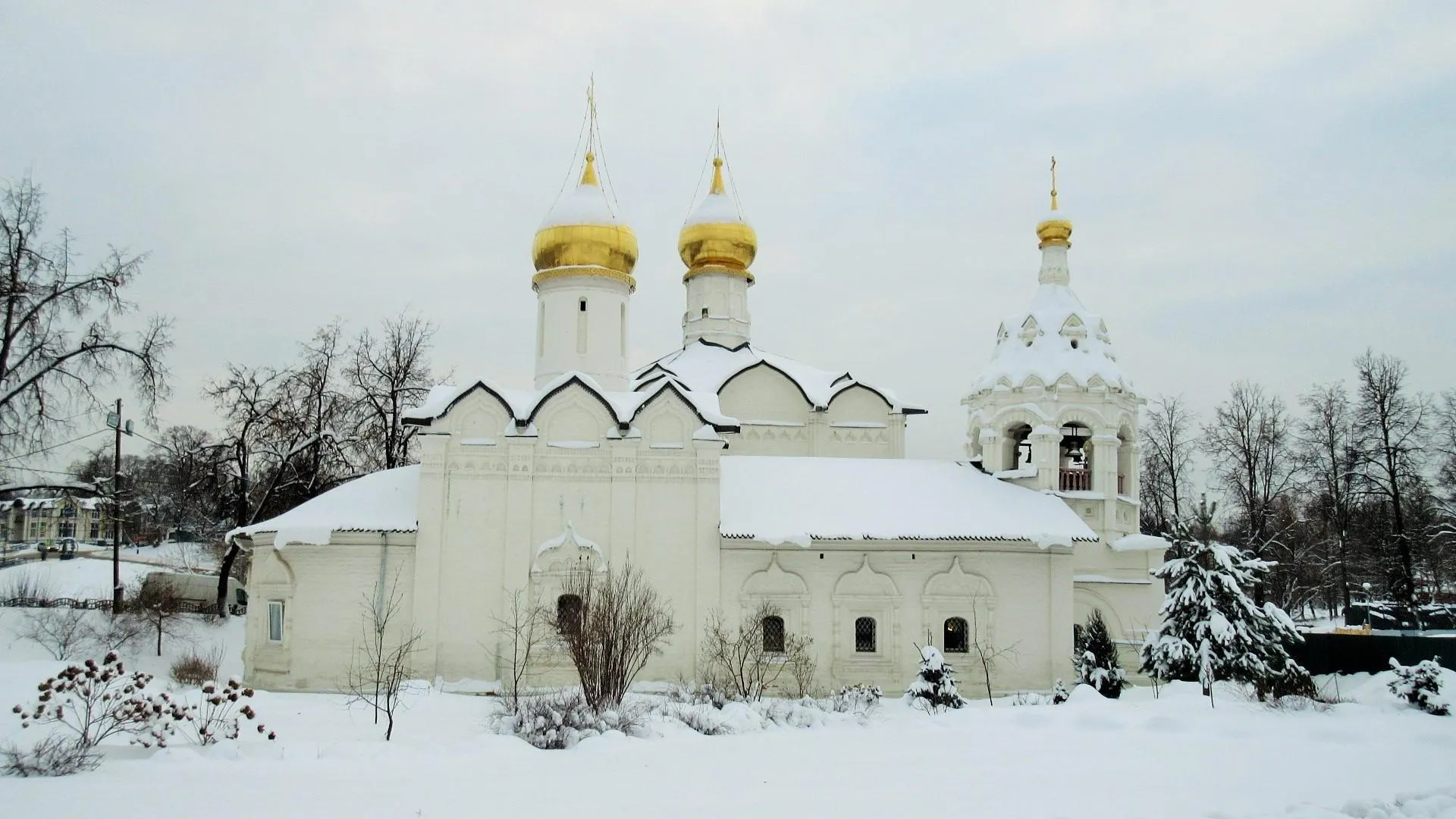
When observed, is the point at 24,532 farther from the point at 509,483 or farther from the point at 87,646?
the point at 509,483

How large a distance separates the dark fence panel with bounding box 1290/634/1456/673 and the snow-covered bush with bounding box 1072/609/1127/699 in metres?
2.46

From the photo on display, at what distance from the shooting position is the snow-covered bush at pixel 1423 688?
10.8 metres

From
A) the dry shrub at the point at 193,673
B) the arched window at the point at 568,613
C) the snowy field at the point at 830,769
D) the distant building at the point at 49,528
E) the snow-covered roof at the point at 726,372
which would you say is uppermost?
the snow-covered roof at the point at 726,372

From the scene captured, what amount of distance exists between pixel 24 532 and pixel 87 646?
160 feet

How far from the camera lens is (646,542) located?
50.6 ft

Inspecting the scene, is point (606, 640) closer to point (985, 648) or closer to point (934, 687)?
point (934, 687)

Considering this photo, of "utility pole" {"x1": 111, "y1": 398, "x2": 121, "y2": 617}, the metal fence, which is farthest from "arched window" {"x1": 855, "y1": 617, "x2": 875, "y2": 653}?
the metal fence

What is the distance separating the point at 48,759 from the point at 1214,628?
11.2 meters

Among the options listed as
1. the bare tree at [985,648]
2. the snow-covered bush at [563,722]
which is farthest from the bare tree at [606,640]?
the bare tree at [985,648]

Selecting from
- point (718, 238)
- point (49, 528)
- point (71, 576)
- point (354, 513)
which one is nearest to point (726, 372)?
point (718, 238)

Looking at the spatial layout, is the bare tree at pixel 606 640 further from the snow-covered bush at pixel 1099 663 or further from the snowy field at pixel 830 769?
the snow-covered bush at pixel 1099 663

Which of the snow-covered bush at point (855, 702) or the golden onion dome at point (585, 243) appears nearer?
the snow-covered bush at point (855, 702)

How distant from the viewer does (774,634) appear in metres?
15.7

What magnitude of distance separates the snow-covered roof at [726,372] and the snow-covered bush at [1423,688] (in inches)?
378
